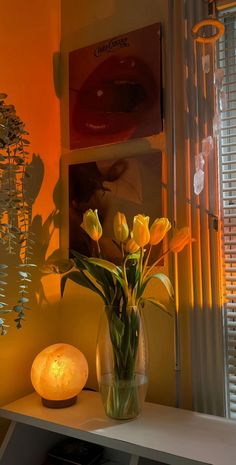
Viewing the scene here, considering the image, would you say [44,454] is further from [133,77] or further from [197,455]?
[133,77]

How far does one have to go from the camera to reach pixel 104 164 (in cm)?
138

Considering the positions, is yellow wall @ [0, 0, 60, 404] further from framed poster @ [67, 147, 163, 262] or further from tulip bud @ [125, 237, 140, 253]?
tulip bud @ [125, 237, 140, 253]

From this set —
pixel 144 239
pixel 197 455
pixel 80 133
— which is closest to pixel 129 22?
pixel 80 133

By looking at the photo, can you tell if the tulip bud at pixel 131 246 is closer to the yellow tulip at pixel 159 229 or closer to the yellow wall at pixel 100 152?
the yellow tulip at pixel 159 229

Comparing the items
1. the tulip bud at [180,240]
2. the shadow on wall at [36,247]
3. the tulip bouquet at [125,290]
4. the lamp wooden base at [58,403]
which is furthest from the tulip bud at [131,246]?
the lamp wooden base at [58,403]

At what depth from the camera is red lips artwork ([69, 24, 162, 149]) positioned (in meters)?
1.30

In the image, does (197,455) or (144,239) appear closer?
(197,455)

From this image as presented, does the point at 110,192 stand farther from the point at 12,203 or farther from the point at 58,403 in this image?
the point at 58,403

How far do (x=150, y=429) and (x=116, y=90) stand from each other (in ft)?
3.42

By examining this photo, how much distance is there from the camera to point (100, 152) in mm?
1416

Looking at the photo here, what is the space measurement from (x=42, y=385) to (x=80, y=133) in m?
0.85

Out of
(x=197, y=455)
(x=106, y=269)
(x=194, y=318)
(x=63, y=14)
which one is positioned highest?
(x=63, y=14)

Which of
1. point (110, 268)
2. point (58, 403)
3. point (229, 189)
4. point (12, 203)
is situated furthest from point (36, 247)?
point (229, 189)

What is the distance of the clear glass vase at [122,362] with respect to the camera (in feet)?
3.55
